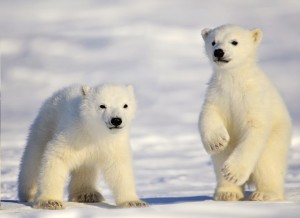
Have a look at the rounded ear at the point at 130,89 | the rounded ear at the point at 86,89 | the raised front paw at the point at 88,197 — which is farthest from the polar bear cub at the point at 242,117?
the raised front paw at the point at 88,197

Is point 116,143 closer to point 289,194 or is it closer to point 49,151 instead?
point 49,151

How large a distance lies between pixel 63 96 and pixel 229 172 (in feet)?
7.26

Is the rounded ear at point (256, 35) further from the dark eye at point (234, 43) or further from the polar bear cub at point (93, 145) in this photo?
the polar bear cub at point (93, 145)

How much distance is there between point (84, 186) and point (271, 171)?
6.95 feet

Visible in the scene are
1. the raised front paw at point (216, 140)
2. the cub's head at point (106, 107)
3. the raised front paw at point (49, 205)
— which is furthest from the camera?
the raised front paw at point (216, 140)

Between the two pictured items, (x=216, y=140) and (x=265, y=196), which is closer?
(x=216, y=140)

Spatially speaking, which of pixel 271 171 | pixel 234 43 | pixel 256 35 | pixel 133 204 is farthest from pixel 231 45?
pixel 133 204

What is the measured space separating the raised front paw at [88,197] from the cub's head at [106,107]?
1111 millimetres

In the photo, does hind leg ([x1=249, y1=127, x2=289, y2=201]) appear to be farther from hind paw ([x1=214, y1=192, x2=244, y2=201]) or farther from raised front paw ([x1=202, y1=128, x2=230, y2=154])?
raised front paw ([x1=202, y1=128, x2=230, y2=154])

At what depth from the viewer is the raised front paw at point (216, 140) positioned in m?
7.86

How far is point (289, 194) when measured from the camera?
8695 millimetres

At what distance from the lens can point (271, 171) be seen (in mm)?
8258

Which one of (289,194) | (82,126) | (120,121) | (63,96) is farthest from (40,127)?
(289,194)

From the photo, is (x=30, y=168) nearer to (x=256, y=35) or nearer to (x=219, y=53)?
(x=219, y=53)
